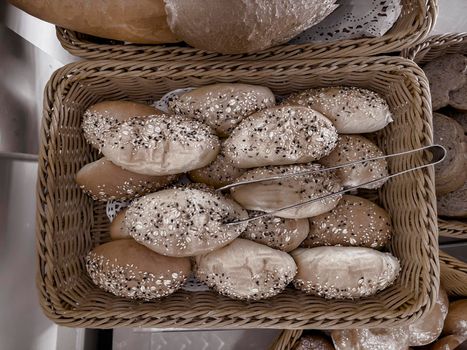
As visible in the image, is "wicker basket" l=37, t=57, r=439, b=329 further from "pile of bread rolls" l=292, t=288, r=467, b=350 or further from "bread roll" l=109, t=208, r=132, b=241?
"pile of bread rolls" l=292, t=288, r=467, b=350

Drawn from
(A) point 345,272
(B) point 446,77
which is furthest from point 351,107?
(B) point 446,77

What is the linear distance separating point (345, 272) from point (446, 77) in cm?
71

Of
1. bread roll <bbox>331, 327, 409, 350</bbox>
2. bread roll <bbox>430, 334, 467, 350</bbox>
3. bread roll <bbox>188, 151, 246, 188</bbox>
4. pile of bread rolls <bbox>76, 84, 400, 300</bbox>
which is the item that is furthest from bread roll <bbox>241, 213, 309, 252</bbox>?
bread roll <bbox>430, 334, 467, 350</bbox>

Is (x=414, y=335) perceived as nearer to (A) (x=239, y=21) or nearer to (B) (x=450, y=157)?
(B) (x=450, y=157)

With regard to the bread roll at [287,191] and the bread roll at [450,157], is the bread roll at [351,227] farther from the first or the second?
the bread roll at [450,157]

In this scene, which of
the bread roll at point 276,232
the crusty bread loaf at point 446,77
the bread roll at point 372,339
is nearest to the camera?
the bread roll at point 276,232

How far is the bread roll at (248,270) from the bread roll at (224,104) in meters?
0.28

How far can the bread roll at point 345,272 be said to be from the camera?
1095mm

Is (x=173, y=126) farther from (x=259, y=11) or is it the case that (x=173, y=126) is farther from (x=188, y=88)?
(x=259, y=11)

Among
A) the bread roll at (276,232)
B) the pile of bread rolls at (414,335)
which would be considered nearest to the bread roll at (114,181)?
the bread roll at (276,232)

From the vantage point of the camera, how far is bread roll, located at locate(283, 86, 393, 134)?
1.14 metres

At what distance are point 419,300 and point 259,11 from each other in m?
0.71

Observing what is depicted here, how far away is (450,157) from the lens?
4.58 ft

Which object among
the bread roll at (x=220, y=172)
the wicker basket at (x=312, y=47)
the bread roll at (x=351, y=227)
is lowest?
the bread roll at (x=351, y=227)
